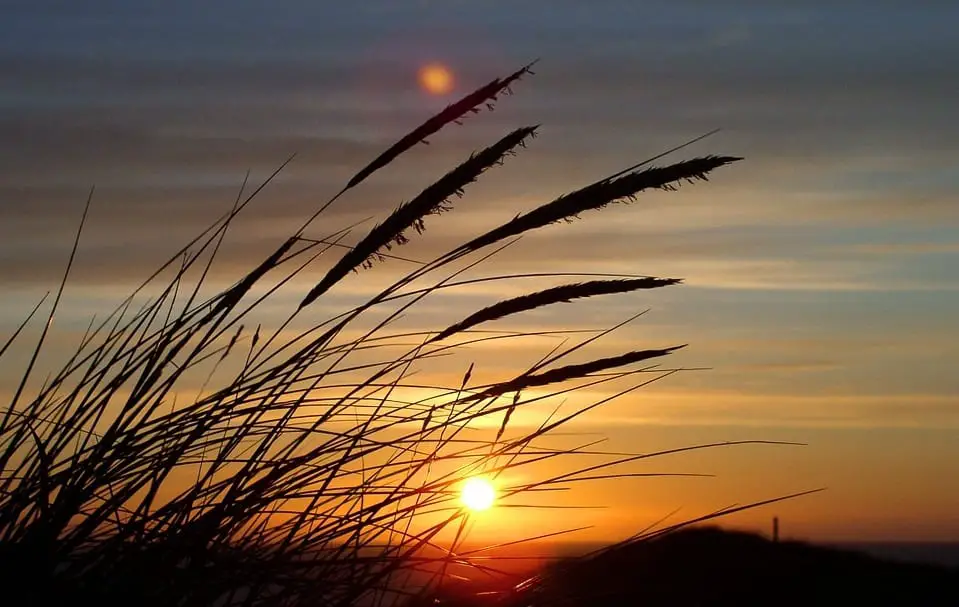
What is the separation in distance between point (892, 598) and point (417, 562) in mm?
2829

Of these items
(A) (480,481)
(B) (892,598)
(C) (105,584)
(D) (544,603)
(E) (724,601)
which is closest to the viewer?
(C) (105,584)

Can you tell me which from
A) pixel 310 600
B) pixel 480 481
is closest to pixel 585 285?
pixel 480 481

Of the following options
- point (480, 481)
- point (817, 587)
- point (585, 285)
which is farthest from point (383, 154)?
point (817, 587)

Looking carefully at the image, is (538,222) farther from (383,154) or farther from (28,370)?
(28,370)

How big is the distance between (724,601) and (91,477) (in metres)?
2.54

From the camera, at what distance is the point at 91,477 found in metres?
1.96

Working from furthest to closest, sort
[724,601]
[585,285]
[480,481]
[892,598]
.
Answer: [892,598] → [724,601] → [480,481] → [585,285]

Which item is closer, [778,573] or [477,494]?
[477,494]

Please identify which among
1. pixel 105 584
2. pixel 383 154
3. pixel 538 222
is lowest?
pixel 105 584

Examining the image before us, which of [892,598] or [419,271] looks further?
[892,598]

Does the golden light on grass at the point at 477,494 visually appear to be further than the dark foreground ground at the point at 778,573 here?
No

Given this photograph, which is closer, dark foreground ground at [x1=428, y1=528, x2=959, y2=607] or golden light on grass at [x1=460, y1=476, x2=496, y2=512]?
golden light on grass at [x1=460, y1=476, x2=496, y2=512]

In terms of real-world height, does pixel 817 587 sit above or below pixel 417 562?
above

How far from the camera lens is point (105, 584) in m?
1.72
